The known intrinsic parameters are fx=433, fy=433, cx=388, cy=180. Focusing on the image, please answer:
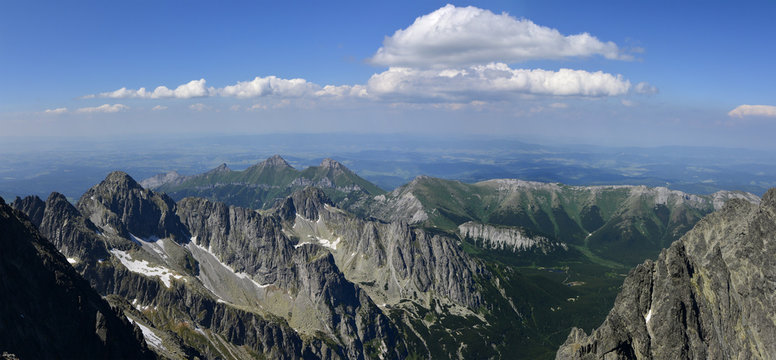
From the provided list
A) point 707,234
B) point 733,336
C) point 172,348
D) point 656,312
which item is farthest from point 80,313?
point 707,234

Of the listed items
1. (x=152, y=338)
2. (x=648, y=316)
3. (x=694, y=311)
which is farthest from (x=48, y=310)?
(x=694, y=311)

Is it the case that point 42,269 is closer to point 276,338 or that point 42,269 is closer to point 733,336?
point 276,338

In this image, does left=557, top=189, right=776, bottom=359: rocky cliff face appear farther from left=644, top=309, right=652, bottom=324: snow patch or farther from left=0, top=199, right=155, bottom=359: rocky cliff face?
left=0, top=199, right=155, bottom=359: rocky cliff face

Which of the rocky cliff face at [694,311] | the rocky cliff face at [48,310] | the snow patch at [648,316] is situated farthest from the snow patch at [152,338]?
the snow patch at [648,316]

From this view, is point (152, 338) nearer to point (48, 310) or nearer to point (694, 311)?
point (48, 310)

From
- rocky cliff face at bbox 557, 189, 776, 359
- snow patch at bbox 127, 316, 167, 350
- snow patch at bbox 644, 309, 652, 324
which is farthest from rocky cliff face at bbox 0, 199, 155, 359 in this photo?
snow patch at bbox 644, 309, 652, 324

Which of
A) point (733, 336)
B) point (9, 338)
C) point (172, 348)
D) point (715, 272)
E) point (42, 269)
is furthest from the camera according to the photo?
point (172, 348)

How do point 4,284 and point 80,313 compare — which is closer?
point 4,284
